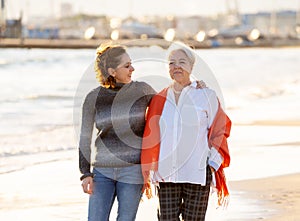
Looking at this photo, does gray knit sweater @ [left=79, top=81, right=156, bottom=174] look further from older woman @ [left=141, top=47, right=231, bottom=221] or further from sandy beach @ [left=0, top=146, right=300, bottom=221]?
sandy beach @ [left=0, top=146, right=300, bottom=221]

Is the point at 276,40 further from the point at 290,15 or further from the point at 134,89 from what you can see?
the point at 134,89

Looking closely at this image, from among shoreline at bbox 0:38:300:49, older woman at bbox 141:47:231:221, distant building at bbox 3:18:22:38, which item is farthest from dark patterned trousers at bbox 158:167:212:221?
distant building at bbox 3:18:22:38

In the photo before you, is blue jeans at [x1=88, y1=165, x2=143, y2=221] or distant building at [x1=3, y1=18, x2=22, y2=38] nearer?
blue jeans at [x1=88, y1=165, x2=143, y2=221]

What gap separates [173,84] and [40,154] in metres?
8.93

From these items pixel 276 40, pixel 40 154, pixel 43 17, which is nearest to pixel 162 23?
pixel 43 17

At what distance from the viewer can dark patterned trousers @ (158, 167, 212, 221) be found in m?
5.94

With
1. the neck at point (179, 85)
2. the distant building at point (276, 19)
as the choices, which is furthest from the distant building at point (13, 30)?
the neck at point (179, 85)

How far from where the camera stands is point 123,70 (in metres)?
5.81

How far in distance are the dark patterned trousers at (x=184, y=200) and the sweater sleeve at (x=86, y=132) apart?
0.45 metres

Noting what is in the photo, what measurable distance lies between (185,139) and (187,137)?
2cm

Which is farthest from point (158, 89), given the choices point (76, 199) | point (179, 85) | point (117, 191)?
point (76, 199)

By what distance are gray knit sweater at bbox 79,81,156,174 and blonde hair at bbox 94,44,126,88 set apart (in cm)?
Answer: 6

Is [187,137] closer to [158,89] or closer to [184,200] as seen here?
[184,200]

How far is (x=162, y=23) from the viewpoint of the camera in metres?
179
